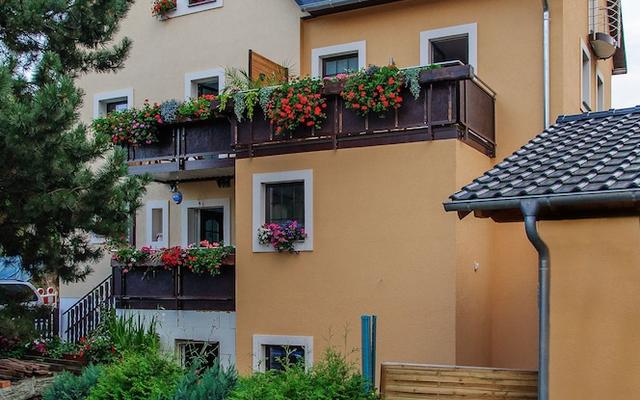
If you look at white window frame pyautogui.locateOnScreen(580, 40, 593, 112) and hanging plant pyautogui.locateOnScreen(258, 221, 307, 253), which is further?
white window frame pyautogui.locateOnScreen(580, 40, 593, 112)

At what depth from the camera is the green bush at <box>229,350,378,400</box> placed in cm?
787

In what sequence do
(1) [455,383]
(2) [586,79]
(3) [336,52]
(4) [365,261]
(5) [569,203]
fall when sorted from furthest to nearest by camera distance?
(2) [586,79]
(3) [336,52]
(4) [365,261]
(1) [455,383]
(5) [569,203]

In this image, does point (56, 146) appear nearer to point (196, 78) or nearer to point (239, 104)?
point (239, 104)

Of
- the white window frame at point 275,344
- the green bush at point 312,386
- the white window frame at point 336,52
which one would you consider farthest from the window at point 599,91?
the green bush at point 312,386

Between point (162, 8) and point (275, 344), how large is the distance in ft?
25.6

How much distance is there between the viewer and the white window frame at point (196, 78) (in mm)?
15617

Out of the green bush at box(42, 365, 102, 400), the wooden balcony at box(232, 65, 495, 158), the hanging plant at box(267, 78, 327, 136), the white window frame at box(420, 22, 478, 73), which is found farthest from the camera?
the white window frame at box(420, 22, 478, 73)

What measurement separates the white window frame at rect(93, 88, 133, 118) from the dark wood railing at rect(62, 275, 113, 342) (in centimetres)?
369

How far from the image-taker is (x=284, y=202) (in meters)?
12.9

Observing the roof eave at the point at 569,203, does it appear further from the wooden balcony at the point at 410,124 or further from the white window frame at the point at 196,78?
the white window frame at the point at 196,78

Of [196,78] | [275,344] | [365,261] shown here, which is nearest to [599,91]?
[365,261]

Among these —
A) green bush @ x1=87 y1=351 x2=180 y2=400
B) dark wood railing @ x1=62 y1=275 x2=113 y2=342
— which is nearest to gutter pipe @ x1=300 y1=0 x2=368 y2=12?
dark wood railing @ x1=62 y1=275 x2=113 y2=342

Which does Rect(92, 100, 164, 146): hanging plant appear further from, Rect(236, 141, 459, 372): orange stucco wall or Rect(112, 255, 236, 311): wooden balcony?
Rect(112, 255, 236, 311): wooden balcony

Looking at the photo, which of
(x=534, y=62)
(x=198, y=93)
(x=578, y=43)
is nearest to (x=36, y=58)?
(x=198, y=93)
